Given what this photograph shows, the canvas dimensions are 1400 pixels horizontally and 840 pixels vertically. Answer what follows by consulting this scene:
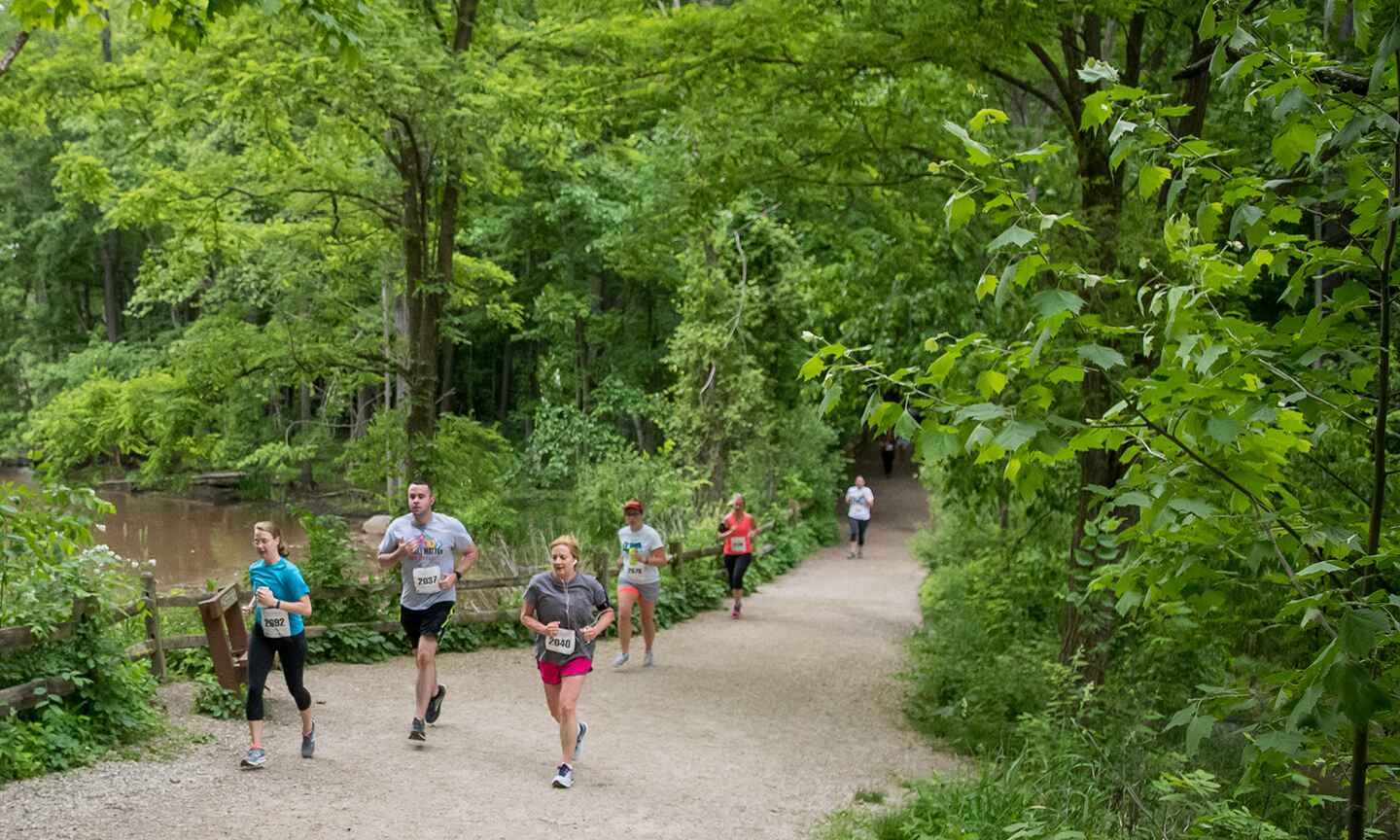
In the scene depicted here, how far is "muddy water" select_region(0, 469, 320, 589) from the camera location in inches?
981

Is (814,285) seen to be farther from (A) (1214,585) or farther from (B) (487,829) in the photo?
(A) (1214,585)

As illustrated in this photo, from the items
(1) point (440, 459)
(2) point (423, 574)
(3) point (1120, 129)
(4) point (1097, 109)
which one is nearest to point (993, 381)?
(3) point (1120, 129)

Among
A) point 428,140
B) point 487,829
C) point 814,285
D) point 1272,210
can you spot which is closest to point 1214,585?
point 1272,210

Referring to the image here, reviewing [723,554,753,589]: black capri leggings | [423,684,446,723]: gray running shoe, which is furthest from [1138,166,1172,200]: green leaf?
[723,554,753,589]: black capri leggings

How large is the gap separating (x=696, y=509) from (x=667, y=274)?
27.9 ft

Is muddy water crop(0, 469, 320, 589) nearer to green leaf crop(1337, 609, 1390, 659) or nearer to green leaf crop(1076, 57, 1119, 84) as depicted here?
green leaf crop(1076, 57, 1119, 84)

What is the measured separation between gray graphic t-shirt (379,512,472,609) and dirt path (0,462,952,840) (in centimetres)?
116

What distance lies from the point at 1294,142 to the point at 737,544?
14794 millimetres

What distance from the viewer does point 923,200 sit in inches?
472

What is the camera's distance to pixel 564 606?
8.80 meters

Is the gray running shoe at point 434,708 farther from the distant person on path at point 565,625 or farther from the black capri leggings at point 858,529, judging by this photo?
the black capri leggings at point 858,529

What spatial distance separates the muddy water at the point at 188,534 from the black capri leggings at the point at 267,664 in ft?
40.3

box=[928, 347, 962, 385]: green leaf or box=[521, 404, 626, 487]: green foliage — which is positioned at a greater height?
box=[928, 347, 962, 385]: green leaf

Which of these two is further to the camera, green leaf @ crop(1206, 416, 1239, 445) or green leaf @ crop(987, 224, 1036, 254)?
green leaf @ crop(1206, 416, 1239, 445)
